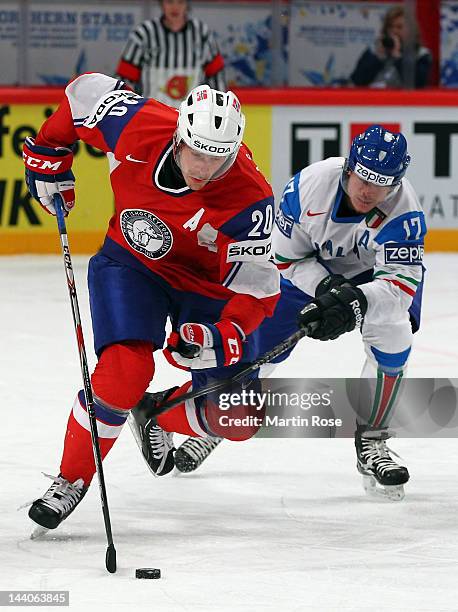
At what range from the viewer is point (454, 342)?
5.52 m

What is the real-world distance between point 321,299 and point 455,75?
4833mm

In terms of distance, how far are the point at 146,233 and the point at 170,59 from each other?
15.1ft

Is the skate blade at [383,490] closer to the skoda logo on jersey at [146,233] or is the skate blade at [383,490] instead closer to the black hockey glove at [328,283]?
the black hockey glove at [328,283]

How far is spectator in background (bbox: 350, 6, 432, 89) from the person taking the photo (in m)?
7.76

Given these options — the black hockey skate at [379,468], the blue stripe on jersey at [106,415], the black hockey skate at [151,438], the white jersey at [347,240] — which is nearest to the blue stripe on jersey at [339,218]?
the white jersey at [347,240]

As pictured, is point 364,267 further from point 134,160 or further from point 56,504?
Answer: point 56,504

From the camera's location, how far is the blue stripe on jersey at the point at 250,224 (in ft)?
10.4

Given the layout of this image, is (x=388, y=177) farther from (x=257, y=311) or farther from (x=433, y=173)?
(x=433, y=173)

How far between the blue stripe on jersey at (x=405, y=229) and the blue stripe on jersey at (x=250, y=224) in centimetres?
57

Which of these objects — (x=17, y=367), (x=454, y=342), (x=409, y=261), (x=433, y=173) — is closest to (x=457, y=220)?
(x=433, y=173)

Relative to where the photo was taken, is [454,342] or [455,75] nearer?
[454,342]

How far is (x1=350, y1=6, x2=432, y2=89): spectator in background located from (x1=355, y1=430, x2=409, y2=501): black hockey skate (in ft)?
14.3

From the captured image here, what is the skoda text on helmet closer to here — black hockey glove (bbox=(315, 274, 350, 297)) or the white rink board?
black hockey glove (bbox=(315, 274, 350, 297))

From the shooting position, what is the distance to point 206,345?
318cm
